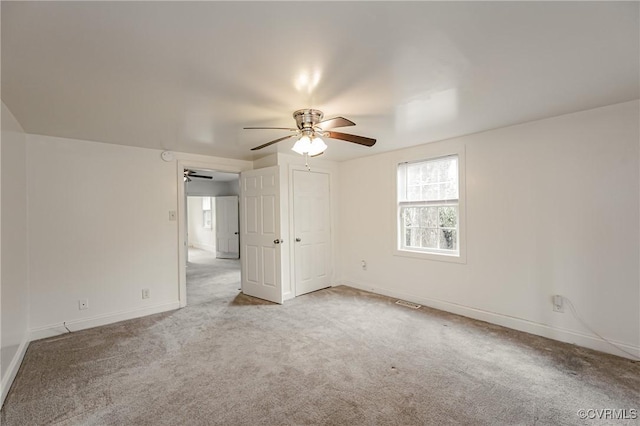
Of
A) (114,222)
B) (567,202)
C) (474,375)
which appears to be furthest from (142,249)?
(567,202)

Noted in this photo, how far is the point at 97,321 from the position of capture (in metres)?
3.50

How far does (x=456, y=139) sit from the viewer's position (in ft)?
12.0

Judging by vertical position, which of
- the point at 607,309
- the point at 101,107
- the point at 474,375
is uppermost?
the point at 101,107

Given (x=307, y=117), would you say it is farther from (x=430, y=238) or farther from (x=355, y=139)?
(x=430, y=238)

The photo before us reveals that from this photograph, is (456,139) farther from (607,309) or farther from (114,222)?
(114,222)

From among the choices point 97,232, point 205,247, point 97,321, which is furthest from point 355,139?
point 205,247

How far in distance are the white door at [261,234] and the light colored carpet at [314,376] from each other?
873 mm

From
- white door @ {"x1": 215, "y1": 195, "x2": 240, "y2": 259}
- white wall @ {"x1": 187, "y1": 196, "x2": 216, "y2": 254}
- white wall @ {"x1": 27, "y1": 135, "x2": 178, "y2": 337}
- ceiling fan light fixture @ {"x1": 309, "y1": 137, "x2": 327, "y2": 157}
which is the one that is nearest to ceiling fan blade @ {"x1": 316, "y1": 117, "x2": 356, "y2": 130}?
ceiling fan light fixture @ {"x1": 309, "y1": 137, "x2": 327, "y2": 157}

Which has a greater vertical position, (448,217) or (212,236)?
(448,217)

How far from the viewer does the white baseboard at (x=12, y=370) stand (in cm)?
210

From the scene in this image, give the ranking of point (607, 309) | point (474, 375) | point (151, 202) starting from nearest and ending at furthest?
point (474, 375)
point (607, 309)
point (151, 202)

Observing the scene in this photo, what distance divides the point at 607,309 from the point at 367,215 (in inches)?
115

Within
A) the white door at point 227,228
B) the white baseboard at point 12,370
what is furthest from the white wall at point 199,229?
the white baseboard at point 12,370

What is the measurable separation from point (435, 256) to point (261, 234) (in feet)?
8.23
